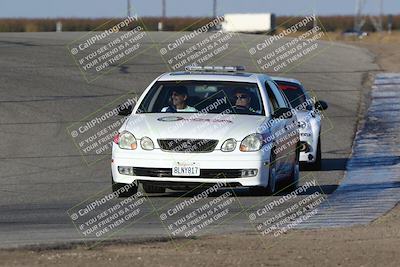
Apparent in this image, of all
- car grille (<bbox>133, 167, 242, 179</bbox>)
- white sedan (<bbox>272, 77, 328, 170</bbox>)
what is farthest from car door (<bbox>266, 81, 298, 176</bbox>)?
white sedan (<bbox>272, 77, 328, 170</bbox>)

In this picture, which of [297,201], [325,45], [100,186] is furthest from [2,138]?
[325,45]

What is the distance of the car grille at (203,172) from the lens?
47.4 ft

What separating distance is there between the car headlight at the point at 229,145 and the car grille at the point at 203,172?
0.25 metres

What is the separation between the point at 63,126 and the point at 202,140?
30.4 ft

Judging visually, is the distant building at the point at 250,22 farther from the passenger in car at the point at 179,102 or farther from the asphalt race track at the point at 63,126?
the passenger in car at the point at 179,102

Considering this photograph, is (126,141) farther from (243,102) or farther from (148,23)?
(148,23)

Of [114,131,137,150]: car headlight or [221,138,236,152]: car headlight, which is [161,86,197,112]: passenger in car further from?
[221,138,236,152]: car headlight

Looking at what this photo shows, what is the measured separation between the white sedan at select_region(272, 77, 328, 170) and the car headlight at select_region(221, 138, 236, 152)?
4.82 metres

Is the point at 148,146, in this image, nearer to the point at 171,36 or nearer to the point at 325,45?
the point at 171,36

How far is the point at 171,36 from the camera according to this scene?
49844 millimetres

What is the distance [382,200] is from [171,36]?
3564cm

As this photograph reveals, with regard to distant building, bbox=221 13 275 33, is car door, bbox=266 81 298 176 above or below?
above

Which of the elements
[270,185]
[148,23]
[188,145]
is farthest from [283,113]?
[148,23]

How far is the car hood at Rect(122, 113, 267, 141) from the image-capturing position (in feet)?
47.7
